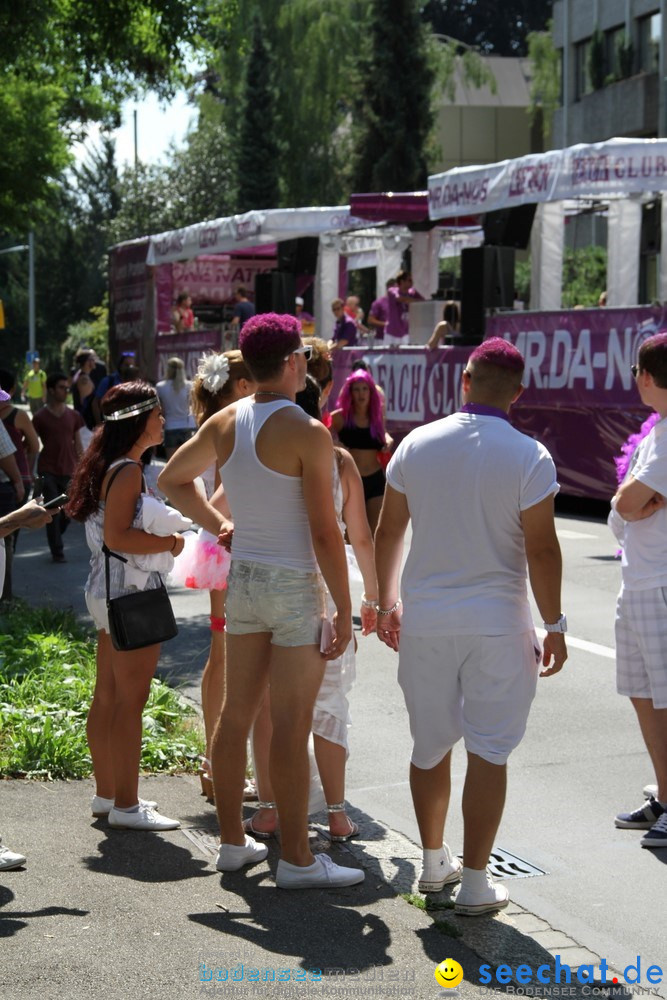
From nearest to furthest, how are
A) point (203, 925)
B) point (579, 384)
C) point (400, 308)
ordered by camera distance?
point (203, 925) → point (579, 384) → point (400, 308)

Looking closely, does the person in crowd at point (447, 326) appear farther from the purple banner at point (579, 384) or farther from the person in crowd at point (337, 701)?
the person in crowd at point (337, 701)

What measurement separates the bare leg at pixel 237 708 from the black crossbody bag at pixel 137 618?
2.03ft

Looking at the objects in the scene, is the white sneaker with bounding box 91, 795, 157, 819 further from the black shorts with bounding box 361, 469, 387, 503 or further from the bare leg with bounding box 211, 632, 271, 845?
the black shorts with bounding box 361, 469, 387, 503

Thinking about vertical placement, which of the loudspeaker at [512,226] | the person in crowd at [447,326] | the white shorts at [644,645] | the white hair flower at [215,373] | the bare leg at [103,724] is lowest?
the bare leg at [103,724]

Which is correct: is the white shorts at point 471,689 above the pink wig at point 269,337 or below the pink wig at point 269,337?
below

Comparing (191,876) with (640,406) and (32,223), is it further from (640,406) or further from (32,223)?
(32,223)

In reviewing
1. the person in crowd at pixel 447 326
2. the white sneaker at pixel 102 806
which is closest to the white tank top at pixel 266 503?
the white sneaker at pixel 102 806

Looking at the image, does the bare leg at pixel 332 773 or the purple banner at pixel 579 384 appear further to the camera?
the purple banner at pixel 579 384

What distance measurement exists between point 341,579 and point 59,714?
273 cm

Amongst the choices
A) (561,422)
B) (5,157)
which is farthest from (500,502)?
(5,157)

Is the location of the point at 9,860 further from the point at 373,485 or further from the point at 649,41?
the point at 649,41

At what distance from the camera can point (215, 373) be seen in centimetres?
578

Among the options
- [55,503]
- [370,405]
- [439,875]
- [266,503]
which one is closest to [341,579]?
[266,503]

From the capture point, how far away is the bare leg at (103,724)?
18.3 feet
